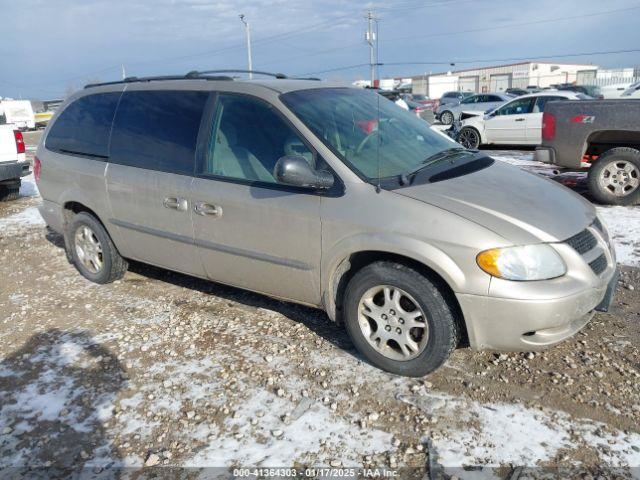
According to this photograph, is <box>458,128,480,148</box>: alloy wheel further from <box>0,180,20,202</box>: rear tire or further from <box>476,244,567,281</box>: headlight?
<box>476,244,567,281</box>: headlight

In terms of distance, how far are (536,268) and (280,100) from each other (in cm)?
200

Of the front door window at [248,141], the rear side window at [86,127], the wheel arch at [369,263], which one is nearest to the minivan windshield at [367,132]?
the front door window at [248,141]

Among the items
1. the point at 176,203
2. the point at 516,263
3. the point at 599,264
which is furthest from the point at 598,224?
the point at 176,203

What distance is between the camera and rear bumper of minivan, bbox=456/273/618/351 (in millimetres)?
A: 2805

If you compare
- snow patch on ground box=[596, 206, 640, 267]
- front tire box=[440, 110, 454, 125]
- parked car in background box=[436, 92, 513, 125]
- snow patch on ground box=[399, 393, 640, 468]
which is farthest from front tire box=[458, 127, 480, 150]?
snow patch on ground box=[399, 393, 640, 468]

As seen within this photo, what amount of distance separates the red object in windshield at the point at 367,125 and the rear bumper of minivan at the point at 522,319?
4.67 feet

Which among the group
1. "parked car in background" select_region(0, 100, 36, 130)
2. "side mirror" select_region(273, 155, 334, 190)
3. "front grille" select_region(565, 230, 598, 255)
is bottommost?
"front grille" select_region(565, 230, 598, 255)

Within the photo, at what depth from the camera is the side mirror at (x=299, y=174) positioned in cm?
309

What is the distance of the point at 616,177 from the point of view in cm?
693

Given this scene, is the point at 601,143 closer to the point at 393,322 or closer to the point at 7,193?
the point at 393,322

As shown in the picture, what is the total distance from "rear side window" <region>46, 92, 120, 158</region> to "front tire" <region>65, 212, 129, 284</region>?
66 centimetres

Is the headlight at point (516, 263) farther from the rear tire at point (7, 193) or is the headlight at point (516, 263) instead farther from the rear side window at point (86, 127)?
the rear tire at point (7, 193)

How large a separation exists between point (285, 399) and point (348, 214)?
Result: 1.18 m


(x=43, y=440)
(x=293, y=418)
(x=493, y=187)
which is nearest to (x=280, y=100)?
(x=493, y=187)
